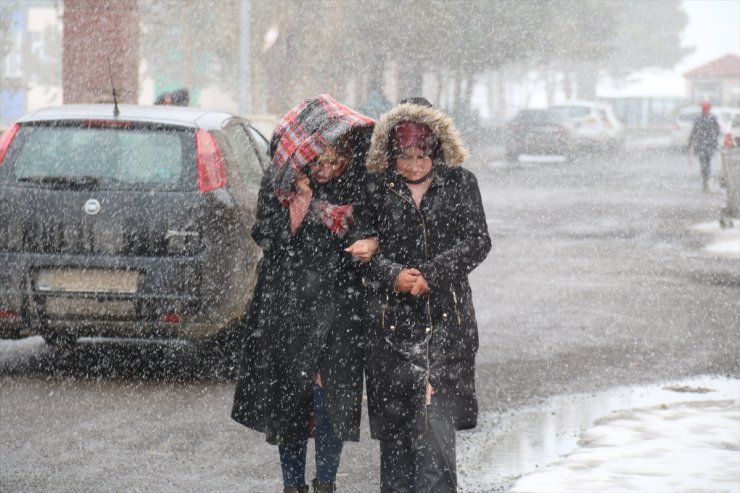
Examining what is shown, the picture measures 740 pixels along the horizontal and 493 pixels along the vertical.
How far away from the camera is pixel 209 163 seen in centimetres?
812

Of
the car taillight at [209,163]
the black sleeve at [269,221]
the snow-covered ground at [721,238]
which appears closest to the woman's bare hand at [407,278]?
the black sleeve at [269,221]

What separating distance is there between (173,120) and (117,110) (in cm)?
35

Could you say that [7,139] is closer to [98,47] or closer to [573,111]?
[98,47]

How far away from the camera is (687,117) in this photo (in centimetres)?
4841

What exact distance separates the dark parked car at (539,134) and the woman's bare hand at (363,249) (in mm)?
34224

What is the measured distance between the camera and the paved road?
243 inches

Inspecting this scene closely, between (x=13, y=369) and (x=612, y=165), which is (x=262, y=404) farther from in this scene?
(x=612, y=165)

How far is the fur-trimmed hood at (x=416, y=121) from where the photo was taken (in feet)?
15.9

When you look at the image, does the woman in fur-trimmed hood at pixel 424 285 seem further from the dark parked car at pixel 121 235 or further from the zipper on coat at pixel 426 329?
the dark parked car at pixel 121 235

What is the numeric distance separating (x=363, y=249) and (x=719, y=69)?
3641 inches

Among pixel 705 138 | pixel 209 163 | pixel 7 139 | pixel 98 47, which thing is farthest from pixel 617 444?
pixel 705 138

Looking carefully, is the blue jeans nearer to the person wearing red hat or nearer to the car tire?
the car tire

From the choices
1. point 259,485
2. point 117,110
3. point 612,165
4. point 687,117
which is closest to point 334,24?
point 612,165

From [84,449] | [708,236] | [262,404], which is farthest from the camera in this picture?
[708,236]
